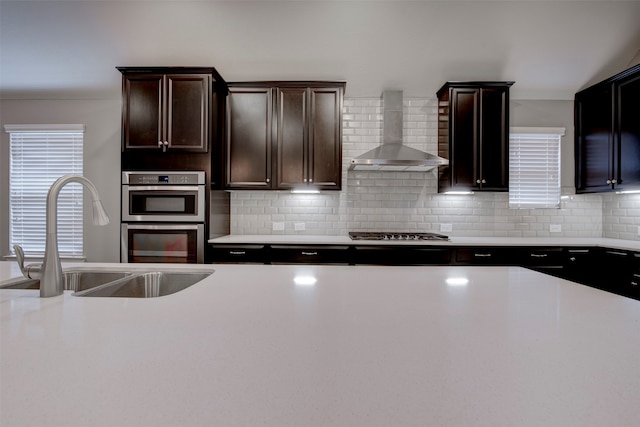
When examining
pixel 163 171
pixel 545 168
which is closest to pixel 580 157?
pixel 545 168

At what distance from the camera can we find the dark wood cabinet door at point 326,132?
3275mm

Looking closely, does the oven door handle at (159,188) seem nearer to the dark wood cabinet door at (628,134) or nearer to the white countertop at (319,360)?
the white countertop at (319,360)

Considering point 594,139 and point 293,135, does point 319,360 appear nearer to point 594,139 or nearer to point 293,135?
point 293,135

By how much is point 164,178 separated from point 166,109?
658 mm

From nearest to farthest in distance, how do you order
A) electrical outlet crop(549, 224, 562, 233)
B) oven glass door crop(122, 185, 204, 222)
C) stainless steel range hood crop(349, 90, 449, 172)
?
oven glass door crop(122, 185, 204, 222), stainless steel range hood crop(349, 90, 449, 172), electrical outlet crop(549, 224, 562, 233)

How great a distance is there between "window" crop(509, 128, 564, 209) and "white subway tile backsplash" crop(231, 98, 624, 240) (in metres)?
0.11

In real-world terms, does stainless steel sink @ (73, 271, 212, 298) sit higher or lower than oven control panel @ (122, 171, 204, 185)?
lower

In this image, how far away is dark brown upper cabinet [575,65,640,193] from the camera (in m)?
2.88

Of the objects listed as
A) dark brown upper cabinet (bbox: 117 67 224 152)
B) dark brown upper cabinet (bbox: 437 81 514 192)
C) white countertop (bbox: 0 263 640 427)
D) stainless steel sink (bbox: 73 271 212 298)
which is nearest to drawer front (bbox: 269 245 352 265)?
dark brown upper cabinet (bbox: 117 67 224 152)

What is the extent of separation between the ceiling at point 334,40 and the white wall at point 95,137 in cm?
28

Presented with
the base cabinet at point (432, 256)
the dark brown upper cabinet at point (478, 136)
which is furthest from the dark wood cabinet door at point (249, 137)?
the dark brown upper cabinet at point (478, 136)

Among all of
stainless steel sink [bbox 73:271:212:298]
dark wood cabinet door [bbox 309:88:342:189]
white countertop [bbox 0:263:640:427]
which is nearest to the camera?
white countertop [bbox 0:263:640:427]

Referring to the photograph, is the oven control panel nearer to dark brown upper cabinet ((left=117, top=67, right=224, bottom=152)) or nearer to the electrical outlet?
dark brown upper cabinet ((left=117, top=67, right=224, bottom=152))

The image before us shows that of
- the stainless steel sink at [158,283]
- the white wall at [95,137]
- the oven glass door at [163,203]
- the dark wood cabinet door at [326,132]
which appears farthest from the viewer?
the white wall at [95,137]
